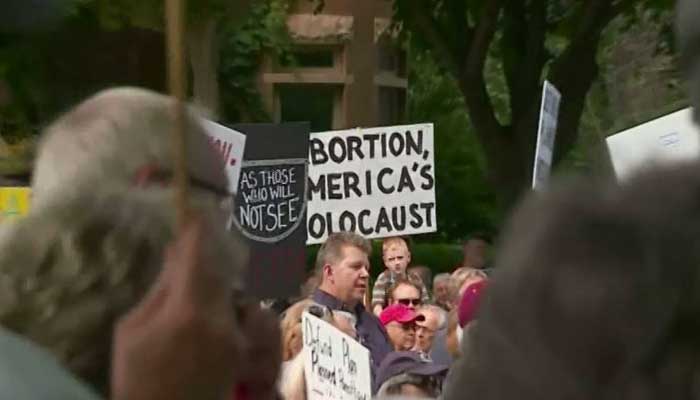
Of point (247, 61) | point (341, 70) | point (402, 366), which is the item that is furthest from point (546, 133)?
point (341, 70)

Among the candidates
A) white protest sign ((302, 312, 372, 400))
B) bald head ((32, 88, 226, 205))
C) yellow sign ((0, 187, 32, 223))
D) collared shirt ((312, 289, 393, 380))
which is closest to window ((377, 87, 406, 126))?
collared shirt ((312, 289, 393, 380))

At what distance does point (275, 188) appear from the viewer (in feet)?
24.9

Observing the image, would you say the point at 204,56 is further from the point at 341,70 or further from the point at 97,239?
the point at 97,239

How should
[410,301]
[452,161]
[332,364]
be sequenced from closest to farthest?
[332,364]
[410,301]
[452,161]

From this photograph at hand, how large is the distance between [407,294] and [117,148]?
646 cm

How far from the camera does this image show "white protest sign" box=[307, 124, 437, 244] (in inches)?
368

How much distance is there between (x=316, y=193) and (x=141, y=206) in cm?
783

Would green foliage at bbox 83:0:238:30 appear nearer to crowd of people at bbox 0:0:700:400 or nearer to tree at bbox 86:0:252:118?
tree at bbox 86:0:252:118

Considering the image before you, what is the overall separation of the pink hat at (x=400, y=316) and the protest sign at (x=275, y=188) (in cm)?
42

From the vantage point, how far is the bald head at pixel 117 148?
1525mm

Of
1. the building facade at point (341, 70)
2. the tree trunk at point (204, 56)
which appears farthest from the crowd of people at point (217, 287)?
the building facade at point (341, 70)

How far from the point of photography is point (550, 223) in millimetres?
1000

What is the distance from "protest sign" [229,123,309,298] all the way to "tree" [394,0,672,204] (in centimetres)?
629

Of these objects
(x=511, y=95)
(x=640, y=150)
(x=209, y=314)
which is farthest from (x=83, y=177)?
(x=511, y=95)
